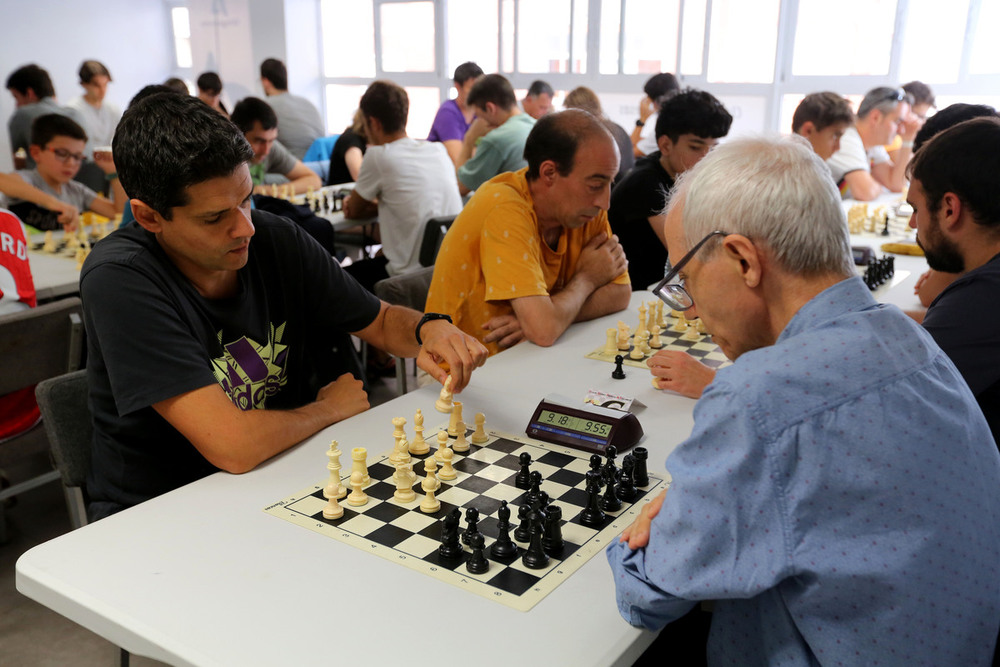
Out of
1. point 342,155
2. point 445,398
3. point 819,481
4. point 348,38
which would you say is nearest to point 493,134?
point 342,155

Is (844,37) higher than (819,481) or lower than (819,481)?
higher

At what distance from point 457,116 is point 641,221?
4.37 meters

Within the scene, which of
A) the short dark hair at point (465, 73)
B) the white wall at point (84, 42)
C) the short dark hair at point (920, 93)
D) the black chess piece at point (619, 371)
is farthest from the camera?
the white wall at point (84, 42)

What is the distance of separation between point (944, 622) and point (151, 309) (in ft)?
5.29

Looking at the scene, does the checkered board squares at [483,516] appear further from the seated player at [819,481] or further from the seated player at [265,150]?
the seated player at [265,150]

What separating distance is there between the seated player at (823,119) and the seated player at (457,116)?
11.2 ft

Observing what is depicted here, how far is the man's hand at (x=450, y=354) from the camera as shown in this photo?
209 centimetres

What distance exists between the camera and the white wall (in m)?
9.76

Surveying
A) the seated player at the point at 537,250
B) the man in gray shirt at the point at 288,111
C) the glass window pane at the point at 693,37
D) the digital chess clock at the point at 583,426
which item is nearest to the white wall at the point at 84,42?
the man in gray shirt at the point at 288,111

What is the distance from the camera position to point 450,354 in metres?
2.11

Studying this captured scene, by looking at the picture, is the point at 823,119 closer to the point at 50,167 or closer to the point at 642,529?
the point at 642,529

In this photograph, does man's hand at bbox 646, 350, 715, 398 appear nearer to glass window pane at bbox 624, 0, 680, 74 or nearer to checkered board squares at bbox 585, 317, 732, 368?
checkered board squares at bbox 585, 317, 732, 368

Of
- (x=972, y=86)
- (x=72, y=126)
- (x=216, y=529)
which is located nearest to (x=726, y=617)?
(x=216, y=529)

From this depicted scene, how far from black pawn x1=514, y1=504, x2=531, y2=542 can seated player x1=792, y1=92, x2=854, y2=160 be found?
4.40 m
